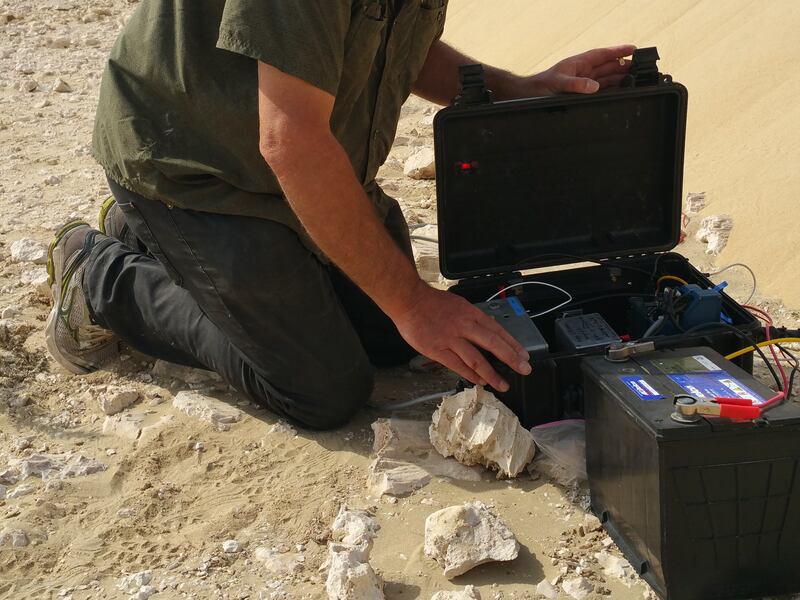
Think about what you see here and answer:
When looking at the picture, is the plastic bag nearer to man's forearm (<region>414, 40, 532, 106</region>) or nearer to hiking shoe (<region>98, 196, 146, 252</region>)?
man's forearm (<region>414, 40, 532, 106</region>)

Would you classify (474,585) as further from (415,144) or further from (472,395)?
(415,144)

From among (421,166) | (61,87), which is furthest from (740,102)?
(61,87)

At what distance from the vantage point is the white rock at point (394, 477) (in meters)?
2.30

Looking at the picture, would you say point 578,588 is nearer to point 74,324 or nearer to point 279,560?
point 279,560

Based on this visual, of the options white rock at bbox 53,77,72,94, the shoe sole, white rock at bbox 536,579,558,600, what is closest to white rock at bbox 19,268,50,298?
the shoe sole

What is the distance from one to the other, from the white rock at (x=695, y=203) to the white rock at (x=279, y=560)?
226 cm

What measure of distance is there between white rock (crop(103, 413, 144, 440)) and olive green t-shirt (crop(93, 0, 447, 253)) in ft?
1.99

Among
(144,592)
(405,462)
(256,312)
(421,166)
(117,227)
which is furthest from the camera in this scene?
(421,166)

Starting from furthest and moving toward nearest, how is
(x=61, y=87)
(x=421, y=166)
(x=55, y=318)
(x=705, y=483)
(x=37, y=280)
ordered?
(x=61, y=87)
(x=421, y=166)
(x=37, y=280)
(x=55, y=318)
(x=705, y=483)

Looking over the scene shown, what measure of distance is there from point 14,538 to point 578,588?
1.22 meters

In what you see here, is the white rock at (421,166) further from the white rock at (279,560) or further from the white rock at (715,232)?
the white rock at (279,560)

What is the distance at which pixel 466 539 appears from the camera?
Answer: 2.02 meters

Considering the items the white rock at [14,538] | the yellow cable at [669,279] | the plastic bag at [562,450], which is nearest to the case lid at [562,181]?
the yellow cable at [669,279]

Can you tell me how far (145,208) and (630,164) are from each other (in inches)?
53.7
